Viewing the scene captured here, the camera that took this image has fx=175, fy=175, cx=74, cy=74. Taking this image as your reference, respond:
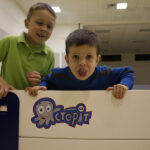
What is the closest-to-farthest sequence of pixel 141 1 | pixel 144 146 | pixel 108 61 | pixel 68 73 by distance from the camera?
pixel 144 146, pixel 68 73, pixel 141 1, pixel 108 61

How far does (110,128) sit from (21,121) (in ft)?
0.95

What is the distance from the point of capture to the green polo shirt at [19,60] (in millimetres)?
864

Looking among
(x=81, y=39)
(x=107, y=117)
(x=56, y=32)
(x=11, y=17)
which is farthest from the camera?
(x=56, y=32)

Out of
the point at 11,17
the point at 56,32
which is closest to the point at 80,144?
the point at 11,17

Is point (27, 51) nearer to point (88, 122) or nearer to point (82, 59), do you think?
point (82, 59)

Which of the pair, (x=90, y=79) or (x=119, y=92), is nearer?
(x=119, y=92)

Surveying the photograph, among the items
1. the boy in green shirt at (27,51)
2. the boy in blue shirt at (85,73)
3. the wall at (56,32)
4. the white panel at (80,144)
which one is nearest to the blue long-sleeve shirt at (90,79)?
the boy in blue shirt at (85,73)

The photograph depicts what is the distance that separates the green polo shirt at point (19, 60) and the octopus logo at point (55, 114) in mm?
327

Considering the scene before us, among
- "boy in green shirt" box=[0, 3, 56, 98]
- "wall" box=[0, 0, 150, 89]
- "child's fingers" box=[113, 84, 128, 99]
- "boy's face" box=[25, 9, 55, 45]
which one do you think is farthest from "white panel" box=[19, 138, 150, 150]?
"wall" box=[0, 0, 150, 89]

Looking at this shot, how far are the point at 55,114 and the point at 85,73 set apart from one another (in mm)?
182

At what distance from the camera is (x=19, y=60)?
87 centimetres

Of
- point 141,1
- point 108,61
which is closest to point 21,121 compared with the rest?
point 141,1

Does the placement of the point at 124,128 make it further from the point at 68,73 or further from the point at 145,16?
the point at 145,16

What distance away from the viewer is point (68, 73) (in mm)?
743
